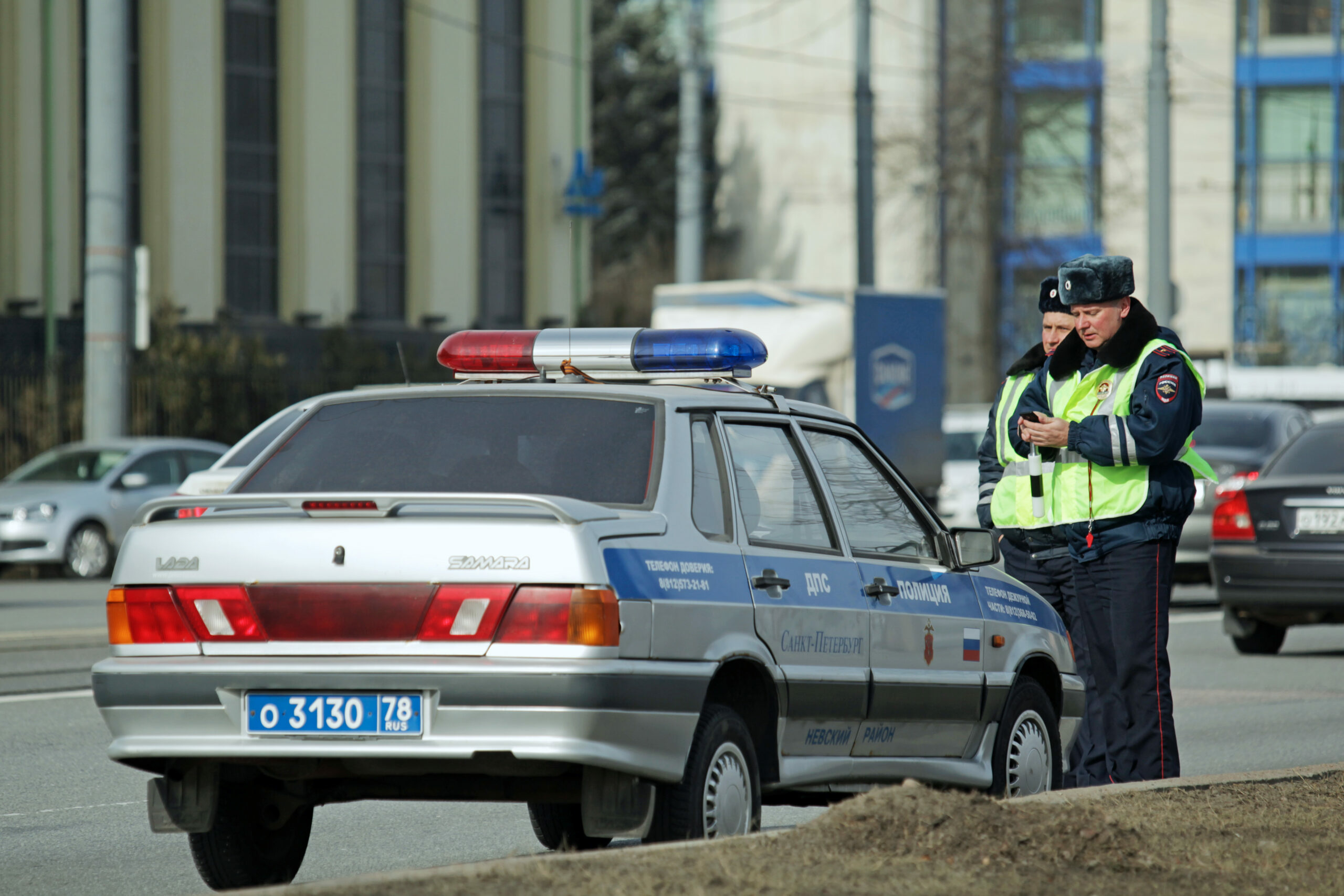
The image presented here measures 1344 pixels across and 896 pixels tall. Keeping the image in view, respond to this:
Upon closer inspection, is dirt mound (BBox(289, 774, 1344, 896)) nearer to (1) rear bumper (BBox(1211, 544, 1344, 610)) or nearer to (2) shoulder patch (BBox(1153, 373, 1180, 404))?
(2) shoulder patch (BBox(1153, 373, 1180, 404))

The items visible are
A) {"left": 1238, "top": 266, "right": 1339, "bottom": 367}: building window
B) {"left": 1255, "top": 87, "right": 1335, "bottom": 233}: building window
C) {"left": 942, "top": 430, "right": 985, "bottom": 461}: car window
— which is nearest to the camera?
{"left": 942, "top": 430, "right": 985, "bottom": 461}: car window

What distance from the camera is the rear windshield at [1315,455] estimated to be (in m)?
14.0

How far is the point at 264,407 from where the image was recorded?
28891 millimetres

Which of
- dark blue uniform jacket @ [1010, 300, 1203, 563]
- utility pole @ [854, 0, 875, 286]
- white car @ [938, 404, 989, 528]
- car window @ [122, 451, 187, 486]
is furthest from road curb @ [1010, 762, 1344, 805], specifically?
utility pole @ [854, 0, 875, 286]

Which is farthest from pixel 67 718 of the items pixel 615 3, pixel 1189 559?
pixel 615 3

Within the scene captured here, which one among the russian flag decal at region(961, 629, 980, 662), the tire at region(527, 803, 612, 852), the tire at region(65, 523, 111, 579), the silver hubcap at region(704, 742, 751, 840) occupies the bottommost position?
the tire at region(65, 523, 111, 579)

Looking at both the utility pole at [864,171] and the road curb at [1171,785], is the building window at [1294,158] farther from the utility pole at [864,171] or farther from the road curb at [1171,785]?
the road curb at [1171,785]

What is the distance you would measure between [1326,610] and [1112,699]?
22.3 ft

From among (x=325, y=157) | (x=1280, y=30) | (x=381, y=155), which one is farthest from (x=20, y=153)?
(x=1280, y=30)

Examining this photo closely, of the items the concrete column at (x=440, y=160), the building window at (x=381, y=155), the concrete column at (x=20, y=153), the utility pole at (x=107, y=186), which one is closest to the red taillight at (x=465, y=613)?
the utility pole at (x=107, y=186)

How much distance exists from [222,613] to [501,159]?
3232 cm

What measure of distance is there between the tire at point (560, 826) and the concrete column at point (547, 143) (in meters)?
30.9

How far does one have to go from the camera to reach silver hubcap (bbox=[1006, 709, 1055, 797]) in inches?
277

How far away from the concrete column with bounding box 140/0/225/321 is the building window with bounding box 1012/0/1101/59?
95.8 feet
